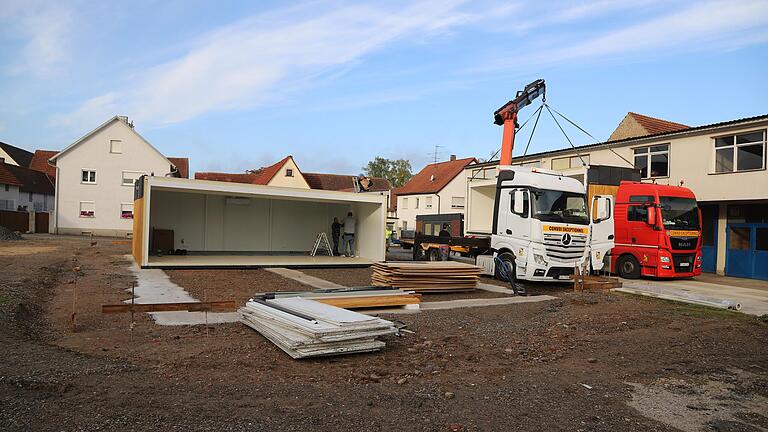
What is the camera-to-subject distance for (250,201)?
2373 cm

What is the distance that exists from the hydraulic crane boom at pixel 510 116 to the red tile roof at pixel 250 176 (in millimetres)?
37837

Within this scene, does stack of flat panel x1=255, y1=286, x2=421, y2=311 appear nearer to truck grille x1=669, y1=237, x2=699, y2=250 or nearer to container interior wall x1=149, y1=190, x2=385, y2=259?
container interior wall x1=149, y1=190, x2=385, y2=259

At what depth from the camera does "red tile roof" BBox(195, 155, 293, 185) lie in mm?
53719

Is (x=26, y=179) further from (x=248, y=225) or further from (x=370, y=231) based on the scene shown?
(x=370, y=231)

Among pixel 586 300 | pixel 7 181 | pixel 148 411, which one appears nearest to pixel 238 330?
pixel 148 411

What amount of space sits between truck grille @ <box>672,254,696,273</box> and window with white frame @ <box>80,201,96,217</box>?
128 feet

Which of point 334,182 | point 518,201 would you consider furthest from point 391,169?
point 518,201

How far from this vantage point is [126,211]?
43594 millimetres

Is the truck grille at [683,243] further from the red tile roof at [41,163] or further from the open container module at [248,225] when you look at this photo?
the red tile roof at [41,163]

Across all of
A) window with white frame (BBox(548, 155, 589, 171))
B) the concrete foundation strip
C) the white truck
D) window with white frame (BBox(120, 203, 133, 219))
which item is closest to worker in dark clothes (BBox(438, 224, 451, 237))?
the white truck

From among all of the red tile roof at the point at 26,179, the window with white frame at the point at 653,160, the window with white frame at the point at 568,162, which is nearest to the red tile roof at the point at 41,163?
the red tile roof at the point at 26,179

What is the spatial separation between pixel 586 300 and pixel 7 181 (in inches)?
2048

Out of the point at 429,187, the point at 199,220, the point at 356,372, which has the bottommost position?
the point at 356,372

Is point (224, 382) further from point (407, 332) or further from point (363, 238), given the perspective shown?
point (363, 238)
